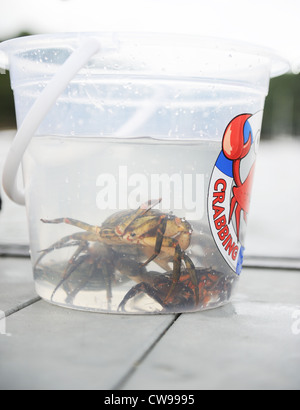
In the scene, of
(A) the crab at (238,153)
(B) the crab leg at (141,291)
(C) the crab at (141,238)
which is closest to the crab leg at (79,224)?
(C) the crab at (141,238)

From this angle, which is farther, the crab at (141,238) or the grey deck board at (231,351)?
the crab at (141,238)

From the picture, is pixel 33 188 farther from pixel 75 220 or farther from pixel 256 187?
pixel 256 187

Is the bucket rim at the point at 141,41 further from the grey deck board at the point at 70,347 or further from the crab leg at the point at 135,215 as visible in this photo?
the grey deck board at the point at 70,347

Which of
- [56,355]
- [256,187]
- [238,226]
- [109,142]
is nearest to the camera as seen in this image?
[56,355]

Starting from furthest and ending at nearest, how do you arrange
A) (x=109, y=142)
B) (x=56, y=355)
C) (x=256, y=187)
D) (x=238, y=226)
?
1. (x=256, y=187)
2. (x=238, y=226)
3. (x=109, y=142)
4. (x=56, y=355)

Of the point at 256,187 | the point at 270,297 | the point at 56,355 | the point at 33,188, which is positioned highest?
the point at 33,188

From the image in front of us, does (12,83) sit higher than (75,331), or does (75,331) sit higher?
(12,83)

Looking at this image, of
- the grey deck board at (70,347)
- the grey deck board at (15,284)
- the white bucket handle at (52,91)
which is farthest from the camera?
the grey deck board at (15,284)

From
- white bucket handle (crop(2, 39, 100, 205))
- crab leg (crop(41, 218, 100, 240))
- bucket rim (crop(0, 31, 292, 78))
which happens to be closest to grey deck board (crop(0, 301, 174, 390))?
crab leg (crop(41, 218, 100, 240))

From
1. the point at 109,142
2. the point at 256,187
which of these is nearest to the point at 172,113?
the point at 109,142
